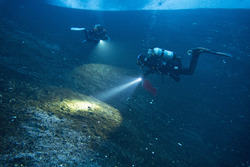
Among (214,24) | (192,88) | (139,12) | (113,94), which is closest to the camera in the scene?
(113,94)

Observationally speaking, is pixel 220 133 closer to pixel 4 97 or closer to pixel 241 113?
pixel 241 113

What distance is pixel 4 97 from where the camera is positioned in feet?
10.9

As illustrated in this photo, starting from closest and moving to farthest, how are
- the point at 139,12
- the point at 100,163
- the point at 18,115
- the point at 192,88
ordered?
the point at 100,163 < the point at 18,115 < the point at 192,88 < the point at 139,12

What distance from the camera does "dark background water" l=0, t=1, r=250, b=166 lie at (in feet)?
16.9

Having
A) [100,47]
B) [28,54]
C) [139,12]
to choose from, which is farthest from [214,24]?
[28,54]

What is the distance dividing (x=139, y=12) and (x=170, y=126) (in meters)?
18.2

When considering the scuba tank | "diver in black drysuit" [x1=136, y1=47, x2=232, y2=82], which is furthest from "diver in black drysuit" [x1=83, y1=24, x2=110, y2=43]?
the scuba tank

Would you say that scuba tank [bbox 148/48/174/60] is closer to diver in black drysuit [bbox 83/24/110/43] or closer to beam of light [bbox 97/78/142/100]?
beam of light [bbox 97/78/142/100]

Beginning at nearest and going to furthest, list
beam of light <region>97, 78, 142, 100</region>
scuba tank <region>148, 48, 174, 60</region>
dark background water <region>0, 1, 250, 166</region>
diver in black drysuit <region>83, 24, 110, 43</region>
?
dark background water <region>0, 1, 250, 166</region> < scuba tank <region>148, 48, 174, 60</region> < beam of light <region>97, 78, 142, 100</region> < diver in black drysuit <region>83, 24, 110, 43</region>

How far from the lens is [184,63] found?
10.4 meters

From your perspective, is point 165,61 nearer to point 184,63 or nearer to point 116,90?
point 116,90

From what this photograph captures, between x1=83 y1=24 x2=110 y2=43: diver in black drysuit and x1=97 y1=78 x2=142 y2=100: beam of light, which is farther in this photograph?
x1=83 y1=24 x2=110 y2=43: diver in black drysuit

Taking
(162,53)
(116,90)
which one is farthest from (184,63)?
(116,90)

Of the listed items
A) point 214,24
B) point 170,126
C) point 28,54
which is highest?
point 214,24
